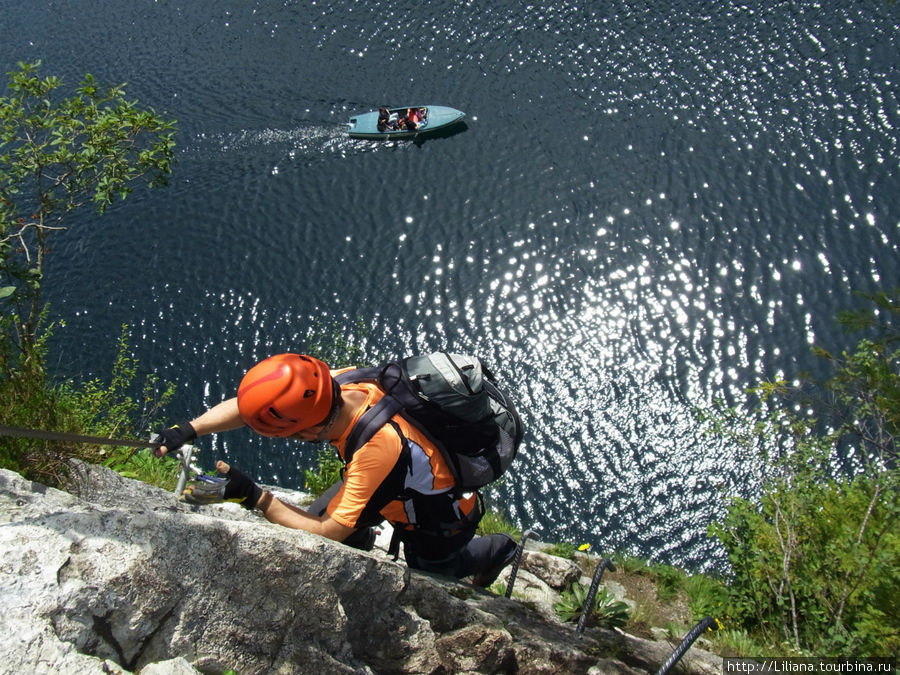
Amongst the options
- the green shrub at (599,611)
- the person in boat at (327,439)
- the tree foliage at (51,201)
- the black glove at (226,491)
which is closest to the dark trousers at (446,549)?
the person in boat at (327,439)

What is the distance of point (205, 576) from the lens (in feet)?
15.8

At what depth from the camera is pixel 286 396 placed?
5.10 m

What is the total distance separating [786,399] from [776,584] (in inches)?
398

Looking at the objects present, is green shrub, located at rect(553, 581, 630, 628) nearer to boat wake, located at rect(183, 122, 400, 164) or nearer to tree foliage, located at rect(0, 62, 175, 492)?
tree foliage, located at rect(0, 62, 175, 492)

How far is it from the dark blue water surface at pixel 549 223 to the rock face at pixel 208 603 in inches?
561

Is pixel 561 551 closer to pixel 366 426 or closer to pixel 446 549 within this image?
pixel 446 549

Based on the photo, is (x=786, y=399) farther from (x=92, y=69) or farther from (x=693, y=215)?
(x=92, y=69)

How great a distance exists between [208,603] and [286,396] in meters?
1.43

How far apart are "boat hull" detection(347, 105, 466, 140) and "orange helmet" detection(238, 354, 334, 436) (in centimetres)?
2478

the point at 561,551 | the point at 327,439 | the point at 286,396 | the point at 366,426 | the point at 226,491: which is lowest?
the point at 561,551

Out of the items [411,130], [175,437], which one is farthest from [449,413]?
[411,130]

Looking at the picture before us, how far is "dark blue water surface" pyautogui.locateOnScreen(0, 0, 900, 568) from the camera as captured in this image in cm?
2138

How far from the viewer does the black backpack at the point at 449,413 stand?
17.9 ft

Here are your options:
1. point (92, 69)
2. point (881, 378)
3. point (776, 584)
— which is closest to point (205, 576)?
point (881, 378)
